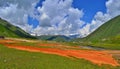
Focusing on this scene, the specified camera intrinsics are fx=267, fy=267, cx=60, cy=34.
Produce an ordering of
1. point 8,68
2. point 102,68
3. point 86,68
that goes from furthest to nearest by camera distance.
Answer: point 102,68 < point 86,68 < point 8,68

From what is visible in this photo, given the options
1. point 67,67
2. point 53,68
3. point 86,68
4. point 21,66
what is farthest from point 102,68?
point 21,66

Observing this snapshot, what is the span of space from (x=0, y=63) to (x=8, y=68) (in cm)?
353

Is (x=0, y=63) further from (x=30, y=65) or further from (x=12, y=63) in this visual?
(x=30, y=65)

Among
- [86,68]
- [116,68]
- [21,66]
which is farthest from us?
[116,68]

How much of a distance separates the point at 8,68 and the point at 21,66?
2.77m

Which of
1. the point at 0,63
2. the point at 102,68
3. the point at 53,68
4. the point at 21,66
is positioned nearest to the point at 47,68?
the point at 53,68

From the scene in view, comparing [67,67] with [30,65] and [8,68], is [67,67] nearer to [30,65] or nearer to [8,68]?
[30,65]

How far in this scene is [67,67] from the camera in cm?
4222

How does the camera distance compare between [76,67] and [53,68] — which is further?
[76,67]

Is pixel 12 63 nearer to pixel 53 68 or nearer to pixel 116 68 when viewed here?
pixel 53 68

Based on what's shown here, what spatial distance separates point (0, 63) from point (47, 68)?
275 inches

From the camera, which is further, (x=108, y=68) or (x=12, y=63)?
(x=108, y=68)

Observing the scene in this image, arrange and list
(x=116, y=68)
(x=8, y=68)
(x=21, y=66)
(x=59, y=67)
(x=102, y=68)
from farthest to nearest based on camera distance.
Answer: (x=116, y=68)
(x=102, y=68)
(x=59, y=67)
(x=21, y=66)
(x=8, y=68)

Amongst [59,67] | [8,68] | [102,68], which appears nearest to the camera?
[8,68]
